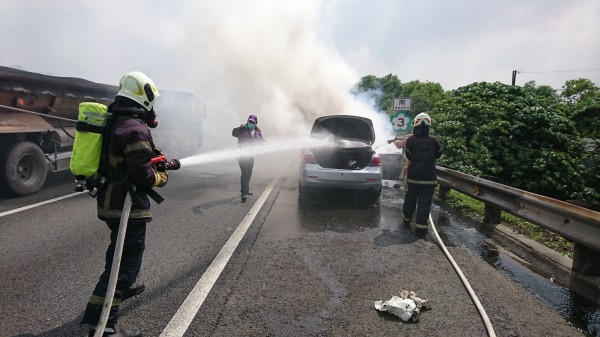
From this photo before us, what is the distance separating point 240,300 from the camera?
3.19 m

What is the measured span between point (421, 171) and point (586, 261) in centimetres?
223

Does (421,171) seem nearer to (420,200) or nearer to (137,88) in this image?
(420,200)

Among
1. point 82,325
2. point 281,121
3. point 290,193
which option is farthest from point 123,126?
point 281,121

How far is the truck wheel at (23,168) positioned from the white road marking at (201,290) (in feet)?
15.2

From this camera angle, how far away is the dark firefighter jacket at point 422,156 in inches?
215

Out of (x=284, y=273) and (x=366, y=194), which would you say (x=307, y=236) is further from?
(x=366, y=194)

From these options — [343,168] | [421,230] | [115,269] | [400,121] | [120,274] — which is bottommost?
[421,230]

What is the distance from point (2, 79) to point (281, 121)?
1574 centimetres

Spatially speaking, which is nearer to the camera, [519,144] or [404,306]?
[404,306]

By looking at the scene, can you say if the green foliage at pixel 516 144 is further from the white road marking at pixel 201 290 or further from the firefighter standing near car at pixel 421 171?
the white road marking at pixel 201 290

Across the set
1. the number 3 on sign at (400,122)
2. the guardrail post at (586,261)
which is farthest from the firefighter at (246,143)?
the guardrail post at (586,261)

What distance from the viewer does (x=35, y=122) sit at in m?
7.57

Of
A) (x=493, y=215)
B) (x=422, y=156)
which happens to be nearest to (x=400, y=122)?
(x=493, y=215)

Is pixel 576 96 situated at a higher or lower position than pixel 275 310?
higher
